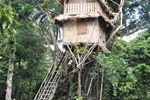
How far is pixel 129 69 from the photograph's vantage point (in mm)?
15812

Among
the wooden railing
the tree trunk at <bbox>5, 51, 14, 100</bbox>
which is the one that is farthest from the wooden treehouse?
the tree trunk at <bbox>5, 51, 14, 100</bbox>

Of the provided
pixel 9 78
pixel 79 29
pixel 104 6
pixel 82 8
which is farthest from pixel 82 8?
pixel 9 78

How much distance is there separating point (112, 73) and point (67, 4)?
142 inches

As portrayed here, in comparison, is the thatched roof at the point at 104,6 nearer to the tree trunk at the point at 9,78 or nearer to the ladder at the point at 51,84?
the ladder at the point at 51,84

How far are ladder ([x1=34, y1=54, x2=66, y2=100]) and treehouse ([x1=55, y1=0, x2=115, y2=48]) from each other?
1.27 m

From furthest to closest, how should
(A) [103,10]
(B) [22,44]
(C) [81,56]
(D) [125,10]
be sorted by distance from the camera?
1. (D) [125,10]
2. (B) [22,44]
3. (A) [103,10]
4. (C) [81,56]

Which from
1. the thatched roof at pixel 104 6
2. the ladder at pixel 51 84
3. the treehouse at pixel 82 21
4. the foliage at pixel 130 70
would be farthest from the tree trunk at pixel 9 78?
the foliage at pixel 130 70

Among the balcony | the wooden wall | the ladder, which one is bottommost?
the ladder

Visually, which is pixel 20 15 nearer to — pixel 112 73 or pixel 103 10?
pixel 103 10

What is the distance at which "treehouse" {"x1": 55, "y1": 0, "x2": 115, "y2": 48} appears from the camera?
47.6 ft

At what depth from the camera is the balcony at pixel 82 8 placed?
1473cm

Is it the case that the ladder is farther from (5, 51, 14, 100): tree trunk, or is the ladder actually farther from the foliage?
the foliage

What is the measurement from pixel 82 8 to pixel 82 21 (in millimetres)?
568

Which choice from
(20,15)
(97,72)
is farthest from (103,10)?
(20,15)
